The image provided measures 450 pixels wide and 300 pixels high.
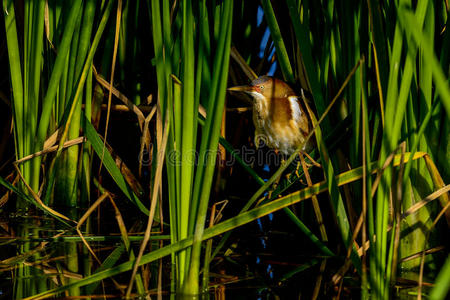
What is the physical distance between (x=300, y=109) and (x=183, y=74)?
1.38m

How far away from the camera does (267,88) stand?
306 cm

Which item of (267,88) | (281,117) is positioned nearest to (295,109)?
(281,117)

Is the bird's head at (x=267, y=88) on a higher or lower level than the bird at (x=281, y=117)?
higher

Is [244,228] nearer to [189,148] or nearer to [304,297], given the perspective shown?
[304,297]

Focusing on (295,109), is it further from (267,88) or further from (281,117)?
(267,88)

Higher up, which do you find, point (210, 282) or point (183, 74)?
point (183, 74)

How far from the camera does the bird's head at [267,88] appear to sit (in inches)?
117

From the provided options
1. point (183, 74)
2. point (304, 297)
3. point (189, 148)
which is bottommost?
point (304, 297)

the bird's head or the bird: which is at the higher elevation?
the bird's head

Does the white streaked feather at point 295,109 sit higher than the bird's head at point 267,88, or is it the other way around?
the bird's head at point 267,88

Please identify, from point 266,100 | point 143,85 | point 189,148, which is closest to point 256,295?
point 189,148

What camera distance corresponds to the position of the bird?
304 centimetres

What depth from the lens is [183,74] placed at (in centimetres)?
184

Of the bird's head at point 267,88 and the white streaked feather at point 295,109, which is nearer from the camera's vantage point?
the bird's head at point 267,88
